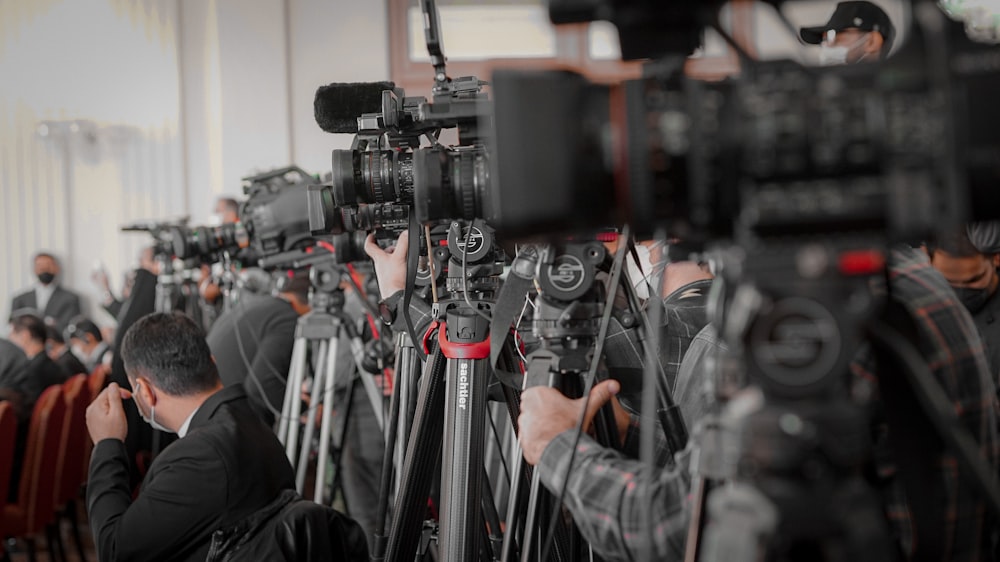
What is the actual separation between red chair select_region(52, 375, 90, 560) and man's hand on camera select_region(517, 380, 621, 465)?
2.60m

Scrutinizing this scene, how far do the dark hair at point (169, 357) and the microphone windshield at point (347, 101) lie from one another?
0.66m

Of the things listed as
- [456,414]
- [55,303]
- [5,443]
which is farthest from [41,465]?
[55,303]

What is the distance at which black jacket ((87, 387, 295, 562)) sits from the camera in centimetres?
181

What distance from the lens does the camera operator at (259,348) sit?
10.6ft

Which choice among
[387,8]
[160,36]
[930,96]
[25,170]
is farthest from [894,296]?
[25,170]

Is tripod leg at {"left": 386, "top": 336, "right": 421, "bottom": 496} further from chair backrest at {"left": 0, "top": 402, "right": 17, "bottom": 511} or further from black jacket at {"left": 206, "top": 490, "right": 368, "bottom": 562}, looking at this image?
chair backrest at {"left": 0, "top": 402, "right": 17, "bottom": 511}

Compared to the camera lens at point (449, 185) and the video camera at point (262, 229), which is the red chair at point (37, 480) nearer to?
the video camera at point (262, 229)

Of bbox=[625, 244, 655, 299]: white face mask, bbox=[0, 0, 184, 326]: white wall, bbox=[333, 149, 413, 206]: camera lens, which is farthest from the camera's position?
bbox=[0, 0, 184, 326]: white wall

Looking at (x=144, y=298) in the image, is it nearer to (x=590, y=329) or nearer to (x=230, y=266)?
(x=230, y=266)

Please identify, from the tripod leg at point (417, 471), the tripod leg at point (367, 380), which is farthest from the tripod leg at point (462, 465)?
the tripod leg at point (367, 380)

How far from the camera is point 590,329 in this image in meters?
1.23

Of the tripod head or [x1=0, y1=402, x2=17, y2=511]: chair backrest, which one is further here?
[x1=0, y1=402, x2=17, y2=511]: chair backrest

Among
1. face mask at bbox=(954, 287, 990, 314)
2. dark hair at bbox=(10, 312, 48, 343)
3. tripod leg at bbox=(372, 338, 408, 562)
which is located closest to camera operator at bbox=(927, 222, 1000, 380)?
face mask at bbox=(954, 287, 990, 314)

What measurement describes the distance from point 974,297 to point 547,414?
1562 millimetres
